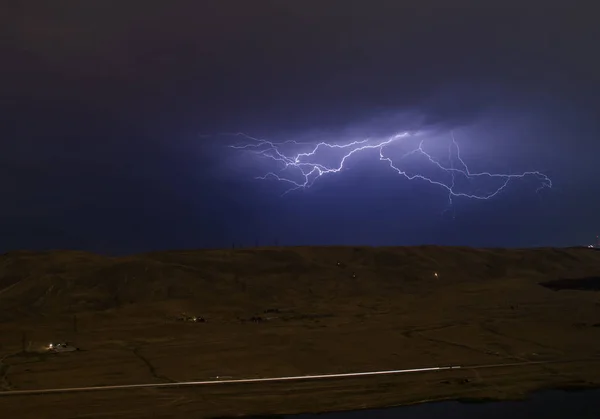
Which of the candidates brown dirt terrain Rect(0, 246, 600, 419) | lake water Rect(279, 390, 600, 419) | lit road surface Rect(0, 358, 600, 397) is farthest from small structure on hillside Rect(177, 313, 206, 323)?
lake water Rect(279, 390, 600, 419)

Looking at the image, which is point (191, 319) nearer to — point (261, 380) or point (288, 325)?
point (288, 325)

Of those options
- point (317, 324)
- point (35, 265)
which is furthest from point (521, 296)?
point (35, 265)

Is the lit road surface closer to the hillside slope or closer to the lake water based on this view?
the lake water

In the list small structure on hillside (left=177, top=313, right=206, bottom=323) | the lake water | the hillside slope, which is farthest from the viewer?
the hillside slope

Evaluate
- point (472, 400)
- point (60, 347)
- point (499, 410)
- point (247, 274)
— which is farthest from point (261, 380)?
point (247, 274)

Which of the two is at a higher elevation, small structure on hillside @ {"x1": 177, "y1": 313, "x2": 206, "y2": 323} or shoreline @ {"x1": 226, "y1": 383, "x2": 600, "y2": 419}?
shoreline @ {"x1": 226, "y1": 383, "x2": 600, "y2": 419}

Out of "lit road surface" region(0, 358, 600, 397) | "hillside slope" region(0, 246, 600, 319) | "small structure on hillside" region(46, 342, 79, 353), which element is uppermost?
"hillside slope" region(0, 246, 600, 319)

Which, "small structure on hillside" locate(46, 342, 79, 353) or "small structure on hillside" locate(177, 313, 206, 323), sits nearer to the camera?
"small structure on hillside" locate(46, 342, 79, 353)
